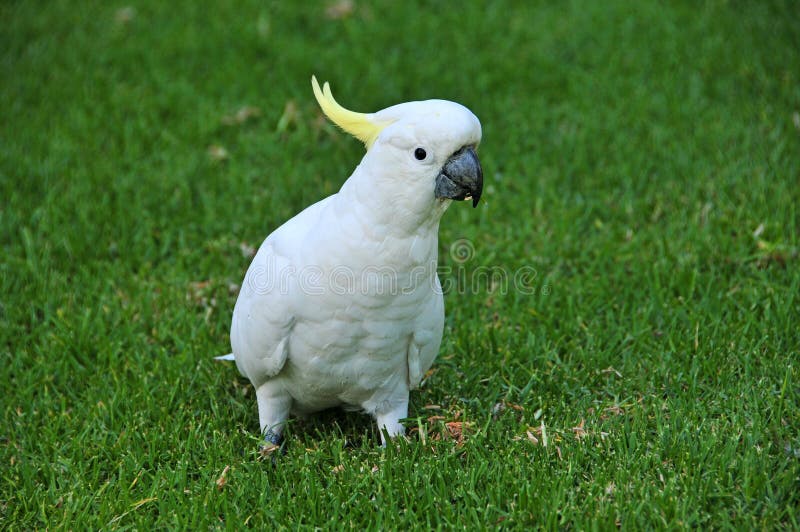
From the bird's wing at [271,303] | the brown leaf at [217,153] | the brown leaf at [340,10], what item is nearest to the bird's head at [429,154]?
the bird's wing at [271,303]

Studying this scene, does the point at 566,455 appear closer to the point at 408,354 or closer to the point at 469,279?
the point at 408,354

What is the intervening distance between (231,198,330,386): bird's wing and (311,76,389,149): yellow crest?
257 mm

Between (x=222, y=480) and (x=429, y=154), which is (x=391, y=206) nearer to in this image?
(x=429, y=154)

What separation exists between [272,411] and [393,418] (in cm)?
40

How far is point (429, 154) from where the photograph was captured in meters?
2.30

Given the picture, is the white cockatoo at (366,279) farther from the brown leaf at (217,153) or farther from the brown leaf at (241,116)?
the brown leaf at (241,116)

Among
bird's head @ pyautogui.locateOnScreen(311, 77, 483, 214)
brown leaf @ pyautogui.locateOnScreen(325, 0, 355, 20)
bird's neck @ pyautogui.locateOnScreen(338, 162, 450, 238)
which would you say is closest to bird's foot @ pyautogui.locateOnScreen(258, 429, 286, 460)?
bird's neck @ pyautogui.locateOnScreen(338, 162, 450, 238)

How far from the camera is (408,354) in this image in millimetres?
2697

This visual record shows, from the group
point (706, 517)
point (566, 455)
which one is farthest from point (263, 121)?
point (706, 517)

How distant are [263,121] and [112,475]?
2611 millimetres

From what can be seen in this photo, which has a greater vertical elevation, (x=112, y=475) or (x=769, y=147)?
(x=769, y=147)

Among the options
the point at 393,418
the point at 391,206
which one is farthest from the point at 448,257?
the point at 391,206

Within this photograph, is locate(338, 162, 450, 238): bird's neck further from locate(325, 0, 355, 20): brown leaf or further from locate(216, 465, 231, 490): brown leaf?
locate(325, 0, 355, 20): brown leaf

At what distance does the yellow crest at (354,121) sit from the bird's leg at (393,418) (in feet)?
2.88
